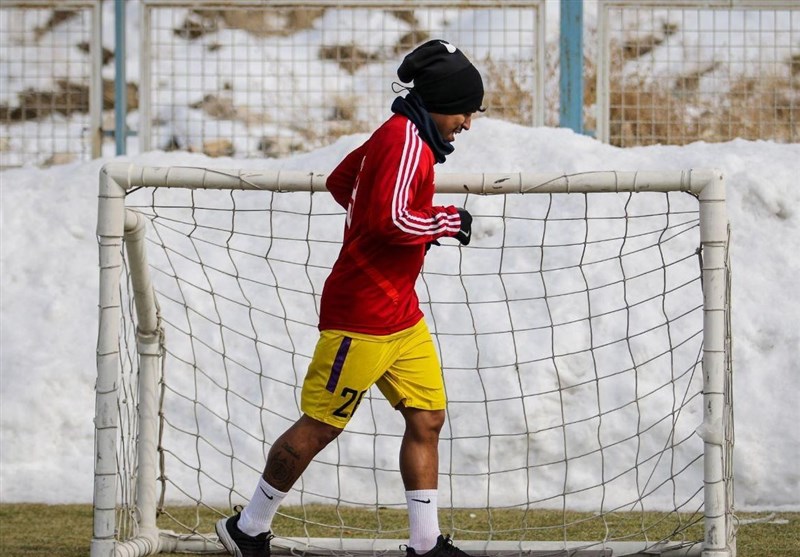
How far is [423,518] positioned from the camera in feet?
11.7

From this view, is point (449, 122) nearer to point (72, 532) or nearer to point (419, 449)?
point (419, 449)

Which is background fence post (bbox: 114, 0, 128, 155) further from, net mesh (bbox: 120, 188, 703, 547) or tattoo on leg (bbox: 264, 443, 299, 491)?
tattoo on leg (bbox: 264, 443, 299, 491)

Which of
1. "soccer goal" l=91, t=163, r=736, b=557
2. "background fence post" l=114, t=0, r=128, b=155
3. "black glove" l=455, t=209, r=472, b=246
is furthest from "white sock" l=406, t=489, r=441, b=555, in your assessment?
"background fence post" l=114, t=0, r=128, b=155

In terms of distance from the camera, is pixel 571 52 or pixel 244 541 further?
pixel 571 52

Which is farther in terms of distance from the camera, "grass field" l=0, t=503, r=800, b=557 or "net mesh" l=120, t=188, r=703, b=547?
"net mesh" l=120, t=188, r=703, b=547

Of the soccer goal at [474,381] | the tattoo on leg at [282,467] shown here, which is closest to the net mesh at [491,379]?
the soccer goal at [474,381]

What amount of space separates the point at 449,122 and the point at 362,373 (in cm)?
74

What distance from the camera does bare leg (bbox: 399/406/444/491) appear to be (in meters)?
3.57

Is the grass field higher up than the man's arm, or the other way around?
the man's arm

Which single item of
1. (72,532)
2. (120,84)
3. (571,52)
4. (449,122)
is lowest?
(72,532)

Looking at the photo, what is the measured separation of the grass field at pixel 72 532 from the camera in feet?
14.2

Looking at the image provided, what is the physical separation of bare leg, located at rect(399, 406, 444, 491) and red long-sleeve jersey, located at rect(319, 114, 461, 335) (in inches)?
10.1

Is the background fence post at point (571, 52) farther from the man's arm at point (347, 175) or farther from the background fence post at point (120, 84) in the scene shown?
the man's arm at point (347, 175)

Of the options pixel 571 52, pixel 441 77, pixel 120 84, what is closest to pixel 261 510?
pixel 441 77
